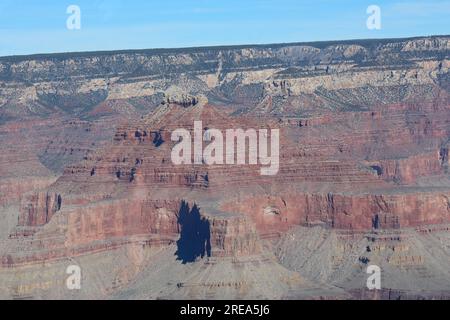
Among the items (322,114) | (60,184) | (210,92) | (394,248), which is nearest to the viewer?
(394,248)

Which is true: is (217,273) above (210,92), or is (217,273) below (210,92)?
below

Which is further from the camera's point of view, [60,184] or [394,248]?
[60,184]

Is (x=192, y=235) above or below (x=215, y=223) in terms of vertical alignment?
below

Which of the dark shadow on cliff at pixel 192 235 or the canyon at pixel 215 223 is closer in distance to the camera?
the canyon at pixel 215 223

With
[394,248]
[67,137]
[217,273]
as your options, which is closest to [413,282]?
[394,248]

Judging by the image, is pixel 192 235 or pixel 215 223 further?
pixel 192 235

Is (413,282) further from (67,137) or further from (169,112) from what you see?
(67,137)

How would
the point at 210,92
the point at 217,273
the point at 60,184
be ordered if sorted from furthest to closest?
the point at 210,92, the point at 60,184, the point at 217,273

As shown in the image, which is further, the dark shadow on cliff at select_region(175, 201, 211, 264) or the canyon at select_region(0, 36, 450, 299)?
the dark shadow on cliff at select_region(175, 201, 211, 264)
